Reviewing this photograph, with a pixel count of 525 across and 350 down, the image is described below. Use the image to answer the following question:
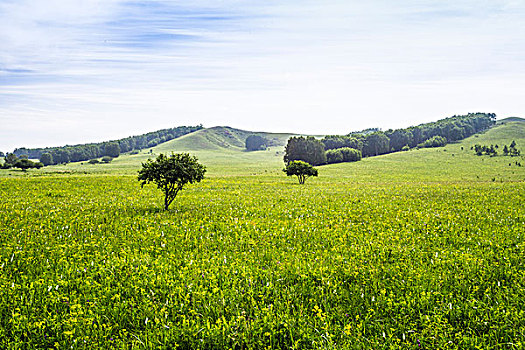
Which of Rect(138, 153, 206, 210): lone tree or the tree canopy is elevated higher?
the tree canopy

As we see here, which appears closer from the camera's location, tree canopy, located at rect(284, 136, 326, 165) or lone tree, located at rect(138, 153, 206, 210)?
lone tree, located at rect(138, 153, 206, 210)

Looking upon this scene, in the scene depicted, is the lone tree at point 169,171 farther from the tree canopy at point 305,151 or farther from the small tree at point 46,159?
the small tree at point 46,159

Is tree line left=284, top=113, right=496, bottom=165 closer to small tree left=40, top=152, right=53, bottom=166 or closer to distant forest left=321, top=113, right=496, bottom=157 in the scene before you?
distant forest left=321, top=113, right=496, bottom=157

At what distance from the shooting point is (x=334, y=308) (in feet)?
18.7

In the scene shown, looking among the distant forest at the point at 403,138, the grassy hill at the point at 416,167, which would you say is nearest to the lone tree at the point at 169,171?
the grassy hill at the point at 416,167

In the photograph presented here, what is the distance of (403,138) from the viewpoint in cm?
15850

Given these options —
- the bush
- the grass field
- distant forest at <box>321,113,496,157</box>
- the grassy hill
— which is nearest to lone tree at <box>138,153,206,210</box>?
the grass field

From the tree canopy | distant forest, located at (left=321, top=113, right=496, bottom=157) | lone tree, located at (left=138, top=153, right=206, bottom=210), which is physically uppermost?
distant forest, located at (left=321, top=113, right=496, bottom=157)

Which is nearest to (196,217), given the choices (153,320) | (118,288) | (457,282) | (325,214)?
(325,214)

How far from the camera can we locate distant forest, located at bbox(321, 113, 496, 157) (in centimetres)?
14400

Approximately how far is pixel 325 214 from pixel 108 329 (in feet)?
39.5

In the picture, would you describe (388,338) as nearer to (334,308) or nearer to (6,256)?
(334,308)

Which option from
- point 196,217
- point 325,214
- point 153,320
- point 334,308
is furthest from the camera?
point 325,214

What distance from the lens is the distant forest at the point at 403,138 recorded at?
472 ft
